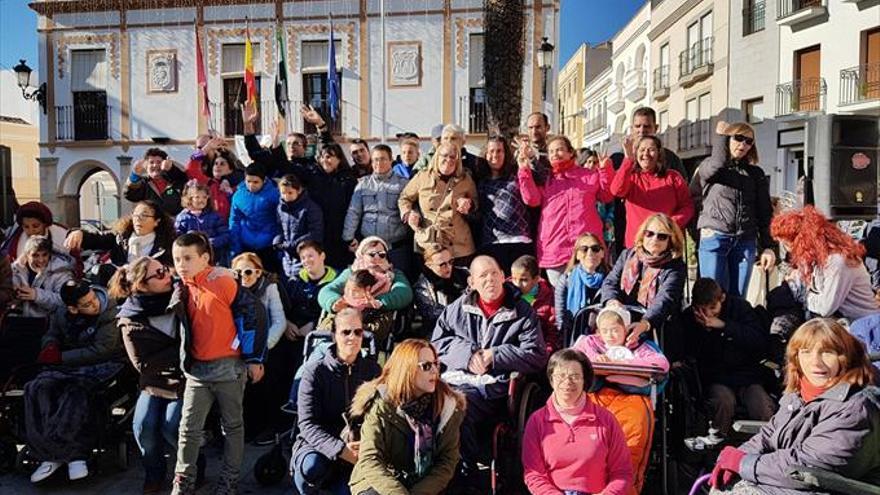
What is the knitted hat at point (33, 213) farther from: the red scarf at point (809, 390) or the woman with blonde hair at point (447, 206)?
the red scarf at point (809, 390)

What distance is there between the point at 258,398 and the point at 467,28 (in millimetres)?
18397

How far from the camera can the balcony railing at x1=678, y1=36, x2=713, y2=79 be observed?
24.8 meters

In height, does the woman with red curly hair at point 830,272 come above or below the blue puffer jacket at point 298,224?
below

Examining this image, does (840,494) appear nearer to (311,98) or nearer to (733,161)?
(733,161)

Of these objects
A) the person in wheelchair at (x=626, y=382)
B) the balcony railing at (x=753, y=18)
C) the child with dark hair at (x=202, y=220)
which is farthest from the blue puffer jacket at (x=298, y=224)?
the balcony railing at (x=753, y=18)

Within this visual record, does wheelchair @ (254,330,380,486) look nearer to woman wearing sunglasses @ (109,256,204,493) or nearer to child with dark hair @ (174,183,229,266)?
woman wearing sunglasses @ (109,256,204,493)

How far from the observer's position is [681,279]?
4324mm

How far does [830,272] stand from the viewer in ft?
14.1

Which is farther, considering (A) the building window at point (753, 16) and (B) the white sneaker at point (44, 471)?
(A) the building window at point (753, 16)

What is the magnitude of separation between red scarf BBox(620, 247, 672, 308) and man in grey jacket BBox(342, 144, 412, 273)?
2.09m

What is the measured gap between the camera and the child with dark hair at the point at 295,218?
19.2 ft

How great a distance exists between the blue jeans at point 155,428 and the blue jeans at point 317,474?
92cm

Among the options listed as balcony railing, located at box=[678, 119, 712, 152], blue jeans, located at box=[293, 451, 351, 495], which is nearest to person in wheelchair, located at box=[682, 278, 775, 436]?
blue jeans, located at box=[293, 451, 351, 495]

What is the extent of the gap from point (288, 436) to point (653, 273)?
2.53 meters
